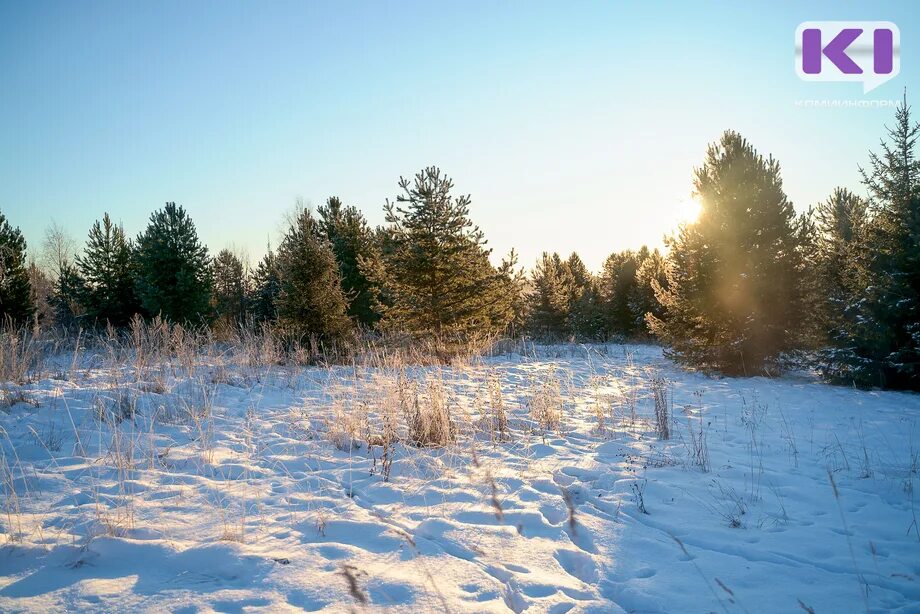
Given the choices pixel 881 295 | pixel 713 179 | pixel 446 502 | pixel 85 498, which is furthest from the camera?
pixel 713 179

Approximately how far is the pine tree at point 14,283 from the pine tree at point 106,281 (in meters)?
2.19

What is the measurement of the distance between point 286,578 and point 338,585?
0.28 metres

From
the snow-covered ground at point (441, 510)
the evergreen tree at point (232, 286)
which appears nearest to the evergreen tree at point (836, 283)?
the snow-covered ground at point (441, 510)

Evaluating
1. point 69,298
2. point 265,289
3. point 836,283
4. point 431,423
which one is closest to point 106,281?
point 69,298

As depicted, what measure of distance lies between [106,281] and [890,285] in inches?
1127

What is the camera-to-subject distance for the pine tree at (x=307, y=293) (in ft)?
40.1

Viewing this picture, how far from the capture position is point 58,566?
7.41 ft

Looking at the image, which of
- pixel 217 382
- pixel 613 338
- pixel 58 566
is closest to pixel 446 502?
pixel 58 566

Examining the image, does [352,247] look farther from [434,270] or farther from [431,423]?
[431,423]

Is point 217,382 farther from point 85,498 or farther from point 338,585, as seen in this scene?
point 338,585

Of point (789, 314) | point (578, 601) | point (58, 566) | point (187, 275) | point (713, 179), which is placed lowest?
point (578, 601)

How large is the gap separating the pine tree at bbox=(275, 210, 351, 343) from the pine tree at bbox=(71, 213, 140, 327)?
44.0 ft

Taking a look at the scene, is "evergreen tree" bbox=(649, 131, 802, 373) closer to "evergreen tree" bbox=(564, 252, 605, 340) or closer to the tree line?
the tree line

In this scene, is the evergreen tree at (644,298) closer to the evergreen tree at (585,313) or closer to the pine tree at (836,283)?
the evergreen tree at (585,313)
